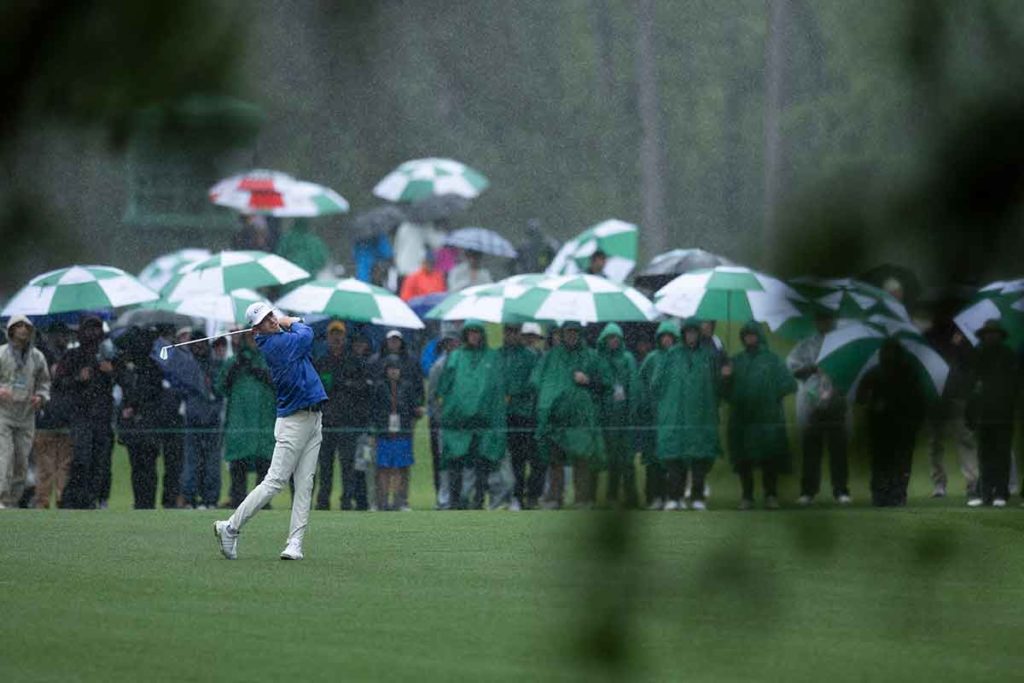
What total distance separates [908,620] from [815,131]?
2.27 feet

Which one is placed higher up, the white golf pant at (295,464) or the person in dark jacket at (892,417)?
the white golf pant at (295,464)

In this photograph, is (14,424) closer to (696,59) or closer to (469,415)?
(469,415)

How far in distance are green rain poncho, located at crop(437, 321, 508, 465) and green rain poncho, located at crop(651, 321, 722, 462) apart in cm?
1512

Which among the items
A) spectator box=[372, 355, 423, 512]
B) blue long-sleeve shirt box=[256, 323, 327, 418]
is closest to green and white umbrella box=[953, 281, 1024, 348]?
blue long-sleeve shirt box=[256, 323, 327, 418]

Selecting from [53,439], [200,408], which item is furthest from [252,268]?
[53,439]

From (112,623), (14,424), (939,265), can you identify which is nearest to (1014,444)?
(939,265)

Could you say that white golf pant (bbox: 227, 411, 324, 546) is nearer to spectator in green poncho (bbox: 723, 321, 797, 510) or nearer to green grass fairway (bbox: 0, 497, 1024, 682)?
green grass fairway (bbox: 0, 497, 1024, 682)

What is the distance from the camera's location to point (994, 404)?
2.38 m

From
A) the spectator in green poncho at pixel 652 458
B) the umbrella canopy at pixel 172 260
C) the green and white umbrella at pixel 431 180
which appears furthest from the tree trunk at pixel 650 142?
the umbrella canopy at pixel 172 260

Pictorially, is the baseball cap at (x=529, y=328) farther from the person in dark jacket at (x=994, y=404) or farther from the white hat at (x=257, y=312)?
the person in dark jacket at (x=994, y=404)

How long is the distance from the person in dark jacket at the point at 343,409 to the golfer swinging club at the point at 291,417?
17.8 ft

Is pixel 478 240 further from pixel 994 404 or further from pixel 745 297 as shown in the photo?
pixel 745 297

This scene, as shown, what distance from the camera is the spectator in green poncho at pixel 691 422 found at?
2.17m

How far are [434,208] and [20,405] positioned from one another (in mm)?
17476
